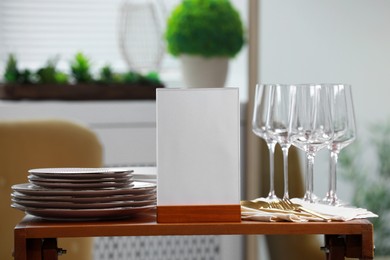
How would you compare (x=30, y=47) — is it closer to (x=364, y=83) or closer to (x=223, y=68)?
(x=223, y=68)

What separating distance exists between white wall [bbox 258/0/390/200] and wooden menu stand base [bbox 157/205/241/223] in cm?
148

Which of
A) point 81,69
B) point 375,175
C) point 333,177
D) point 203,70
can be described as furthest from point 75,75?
point 333,177

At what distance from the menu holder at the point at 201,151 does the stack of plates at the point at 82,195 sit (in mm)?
88

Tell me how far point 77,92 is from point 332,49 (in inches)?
41.3

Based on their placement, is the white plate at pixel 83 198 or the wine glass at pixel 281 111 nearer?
the white plate at pixel 83 198

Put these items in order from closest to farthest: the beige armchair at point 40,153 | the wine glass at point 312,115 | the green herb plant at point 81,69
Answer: the wine glass at point 312,115 → the beige armchair at point 40,153 → the green herb plant at point 81,69

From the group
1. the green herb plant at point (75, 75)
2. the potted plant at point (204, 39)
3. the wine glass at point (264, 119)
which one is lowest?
the wine glass at point (264, 119)

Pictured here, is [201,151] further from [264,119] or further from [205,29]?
[205,29]

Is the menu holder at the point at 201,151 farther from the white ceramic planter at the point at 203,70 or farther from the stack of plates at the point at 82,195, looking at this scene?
the white ceramic planter at the point at 203,70

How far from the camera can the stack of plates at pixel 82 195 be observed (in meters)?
1.38

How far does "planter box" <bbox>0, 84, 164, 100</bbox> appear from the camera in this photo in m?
3.41

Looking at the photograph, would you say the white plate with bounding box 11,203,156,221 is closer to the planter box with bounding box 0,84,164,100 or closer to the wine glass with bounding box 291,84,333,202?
the wine glass with bounding box 291,84,333,202

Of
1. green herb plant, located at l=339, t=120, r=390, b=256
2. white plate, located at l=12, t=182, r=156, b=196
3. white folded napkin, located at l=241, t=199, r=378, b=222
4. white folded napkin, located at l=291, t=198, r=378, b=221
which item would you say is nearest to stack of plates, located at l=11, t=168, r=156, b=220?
white plate, located at l=12, t=182, r=156, b=196

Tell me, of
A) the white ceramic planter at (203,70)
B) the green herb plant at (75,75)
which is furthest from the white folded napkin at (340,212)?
the green herb plant at (75,75)
